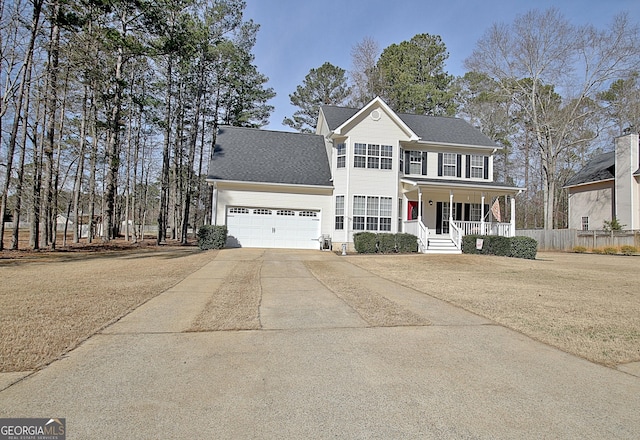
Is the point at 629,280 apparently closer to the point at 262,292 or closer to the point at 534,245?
the point at 534,245

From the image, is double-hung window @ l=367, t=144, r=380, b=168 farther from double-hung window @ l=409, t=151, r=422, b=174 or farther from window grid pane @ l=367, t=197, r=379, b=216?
double-hung window @ l=409, t=151, r=422, b=174

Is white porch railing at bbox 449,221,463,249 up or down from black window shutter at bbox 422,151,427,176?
down

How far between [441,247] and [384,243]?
288cm

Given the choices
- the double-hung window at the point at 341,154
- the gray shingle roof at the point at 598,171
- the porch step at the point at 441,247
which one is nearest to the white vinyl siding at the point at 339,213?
the double-hung window at the point at 341,154

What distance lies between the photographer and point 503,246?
687 inches

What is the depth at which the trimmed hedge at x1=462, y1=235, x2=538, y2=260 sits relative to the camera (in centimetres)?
1700

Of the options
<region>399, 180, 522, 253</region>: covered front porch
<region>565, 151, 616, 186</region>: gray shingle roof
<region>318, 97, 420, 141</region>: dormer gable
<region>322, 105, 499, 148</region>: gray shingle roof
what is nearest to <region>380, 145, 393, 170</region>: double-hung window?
<region>318, 97, 420, 141</region>: dormer gable

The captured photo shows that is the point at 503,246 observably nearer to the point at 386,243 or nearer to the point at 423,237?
the point at 423,237

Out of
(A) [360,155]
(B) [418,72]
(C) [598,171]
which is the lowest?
(A) [360,155]

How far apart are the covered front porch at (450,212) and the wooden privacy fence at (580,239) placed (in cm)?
572

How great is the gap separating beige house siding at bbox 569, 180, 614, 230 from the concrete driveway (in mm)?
28756

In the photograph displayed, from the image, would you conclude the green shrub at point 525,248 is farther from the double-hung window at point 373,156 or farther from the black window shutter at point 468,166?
the double-hung window at point 373,156

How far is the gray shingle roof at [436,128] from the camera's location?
21.7m

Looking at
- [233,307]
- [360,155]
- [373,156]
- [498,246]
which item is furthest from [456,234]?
[233,307]
